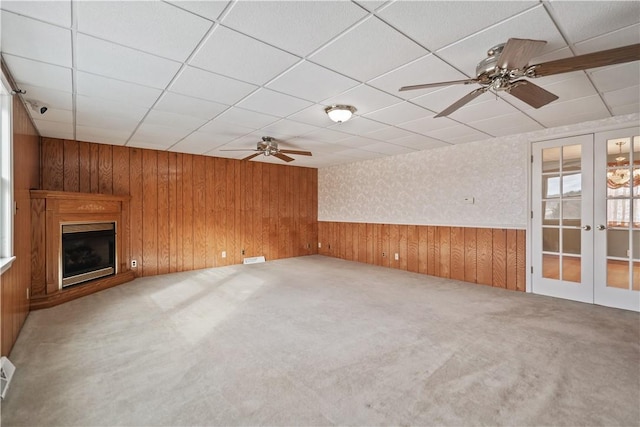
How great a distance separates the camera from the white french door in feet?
11.8

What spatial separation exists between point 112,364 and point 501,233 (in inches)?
203

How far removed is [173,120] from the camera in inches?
146

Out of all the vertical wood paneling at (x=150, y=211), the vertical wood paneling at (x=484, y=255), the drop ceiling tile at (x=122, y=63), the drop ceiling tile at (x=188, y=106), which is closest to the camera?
the drop ceiling tile at (x=122, y=63)

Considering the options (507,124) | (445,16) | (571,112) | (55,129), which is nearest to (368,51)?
(445,16)

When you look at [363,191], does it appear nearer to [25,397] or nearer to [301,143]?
[301,143]

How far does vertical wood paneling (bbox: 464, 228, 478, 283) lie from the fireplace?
591 centimetres

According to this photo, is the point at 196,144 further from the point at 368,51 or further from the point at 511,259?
the point at 511,259

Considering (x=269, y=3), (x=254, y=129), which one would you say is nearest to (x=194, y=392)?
(x=269, y=3)

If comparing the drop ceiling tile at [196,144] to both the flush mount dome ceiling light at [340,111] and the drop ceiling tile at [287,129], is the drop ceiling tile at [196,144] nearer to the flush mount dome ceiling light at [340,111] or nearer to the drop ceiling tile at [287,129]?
the drop ceiling tile at [287,129]

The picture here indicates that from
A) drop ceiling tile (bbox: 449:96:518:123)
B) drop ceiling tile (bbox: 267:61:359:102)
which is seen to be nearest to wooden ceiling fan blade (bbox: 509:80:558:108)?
drop ceiling tile (bbox: 449:96:518:123)

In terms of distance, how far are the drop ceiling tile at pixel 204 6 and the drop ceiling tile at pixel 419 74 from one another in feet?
4.52

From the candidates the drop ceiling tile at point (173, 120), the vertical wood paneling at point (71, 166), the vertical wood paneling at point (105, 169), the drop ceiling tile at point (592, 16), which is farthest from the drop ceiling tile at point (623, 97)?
the vertical wood paneling at point (71, 166)

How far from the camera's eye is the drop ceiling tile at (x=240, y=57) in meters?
1.99

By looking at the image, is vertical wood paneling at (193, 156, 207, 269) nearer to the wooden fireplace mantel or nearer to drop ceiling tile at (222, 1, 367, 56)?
the wooden fireplace mantel
